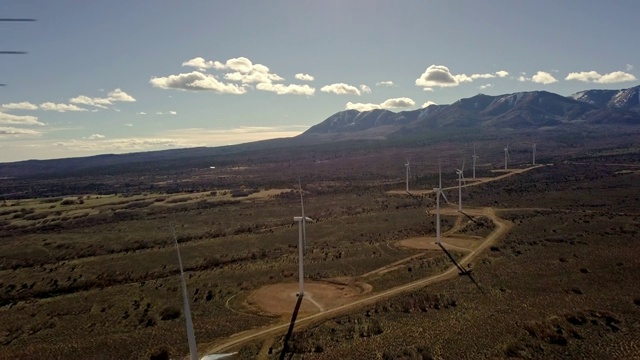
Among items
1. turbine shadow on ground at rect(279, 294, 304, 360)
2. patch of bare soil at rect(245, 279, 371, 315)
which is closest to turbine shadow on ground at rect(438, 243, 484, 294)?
patch of bare soil at rect(245, 279, 371, 315)

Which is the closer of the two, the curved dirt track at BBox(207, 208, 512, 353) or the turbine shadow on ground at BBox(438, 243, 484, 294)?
the curved dirt track at BBox(207, 208, 512, 353)

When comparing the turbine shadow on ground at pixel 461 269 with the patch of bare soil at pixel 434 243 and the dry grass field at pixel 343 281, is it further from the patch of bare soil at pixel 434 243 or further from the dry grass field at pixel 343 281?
the patch of bare soil at pixel 434 243

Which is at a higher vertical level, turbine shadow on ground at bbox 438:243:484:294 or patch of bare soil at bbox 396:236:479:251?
turbine shadow on ground at bbox 438:243:484:294

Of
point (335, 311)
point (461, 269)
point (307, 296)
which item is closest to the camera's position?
point (335, 311)

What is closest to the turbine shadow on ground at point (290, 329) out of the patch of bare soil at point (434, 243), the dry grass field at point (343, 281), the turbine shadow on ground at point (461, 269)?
the dry grass field at point (343, 281)

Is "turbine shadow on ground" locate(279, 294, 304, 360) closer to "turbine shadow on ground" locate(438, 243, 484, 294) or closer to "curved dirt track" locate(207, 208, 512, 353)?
"curved dirt track" locate(207, 208, 512, 353)

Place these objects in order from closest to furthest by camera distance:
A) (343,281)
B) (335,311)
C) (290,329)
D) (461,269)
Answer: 1. (290,329)
2. (335,311)
3. (343,281)
4. (461,269)

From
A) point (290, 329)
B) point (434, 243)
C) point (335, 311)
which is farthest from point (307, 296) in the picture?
point (434, 243)

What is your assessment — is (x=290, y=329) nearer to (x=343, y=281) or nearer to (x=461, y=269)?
(x=343, y=281)
